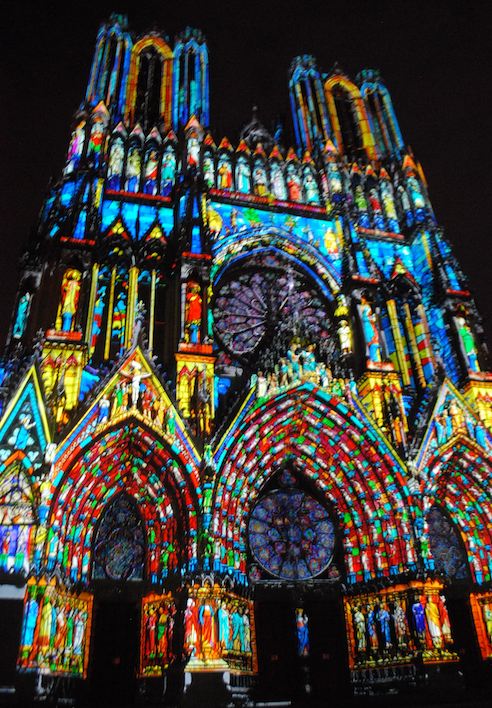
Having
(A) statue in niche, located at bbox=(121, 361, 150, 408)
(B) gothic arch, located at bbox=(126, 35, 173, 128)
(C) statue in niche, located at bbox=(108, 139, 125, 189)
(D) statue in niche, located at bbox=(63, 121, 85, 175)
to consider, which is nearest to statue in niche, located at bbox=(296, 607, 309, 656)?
(A) statue in niche, located at bbox=(121, 361, 150, 408)

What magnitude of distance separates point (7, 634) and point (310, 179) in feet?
A: 48.7

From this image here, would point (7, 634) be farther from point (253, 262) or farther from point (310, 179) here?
point (310, 179)

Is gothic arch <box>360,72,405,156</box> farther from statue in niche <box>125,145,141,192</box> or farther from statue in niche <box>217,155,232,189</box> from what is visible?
statue in niche <box>125,145,141,192</box>

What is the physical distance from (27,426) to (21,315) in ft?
12.2

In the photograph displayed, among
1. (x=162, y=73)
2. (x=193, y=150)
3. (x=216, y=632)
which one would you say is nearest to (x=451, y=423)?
(x=216, y=632)

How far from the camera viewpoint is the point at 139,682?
11.6 meters

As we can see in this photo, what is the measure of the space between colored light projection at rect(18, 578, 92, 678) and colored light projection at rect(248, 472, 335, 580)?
3.87 metres

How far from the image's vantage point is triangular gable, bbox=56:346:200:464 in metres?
12.3

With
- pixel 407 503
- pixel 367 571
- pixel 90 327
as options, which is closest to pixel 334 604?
pixel 367 571

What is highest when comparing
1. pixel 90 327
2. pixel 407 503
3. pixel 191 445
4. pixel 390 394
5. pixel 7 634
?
pixel 90 327

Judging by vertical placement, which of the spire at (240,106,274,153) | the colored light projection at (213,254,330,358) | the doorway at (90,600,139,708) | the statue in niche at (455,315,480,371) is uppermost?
the spire at (240,106,274,153)

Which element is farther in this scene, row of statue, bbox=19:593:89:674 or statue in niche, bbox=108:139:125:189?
statue in niche, bbox=108:139:125:189

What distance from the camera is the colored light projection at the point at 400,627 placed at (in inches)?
476

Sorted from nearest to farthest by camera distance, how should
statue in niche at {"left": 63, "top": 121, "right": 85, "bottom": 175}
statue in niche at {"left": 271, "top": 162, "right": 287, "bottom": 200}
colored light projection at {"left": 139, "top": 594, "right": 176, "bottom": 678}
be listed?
colored light projection at {"left": 139, "top": 594, "right": 176, "bottom": 678}, statue in niche at {"left": 63, "top": 121, "right": 85, "bottom": 175}, statue in niche at {"left": 271, "top": 162, "right": 287, "bottom": 200}
